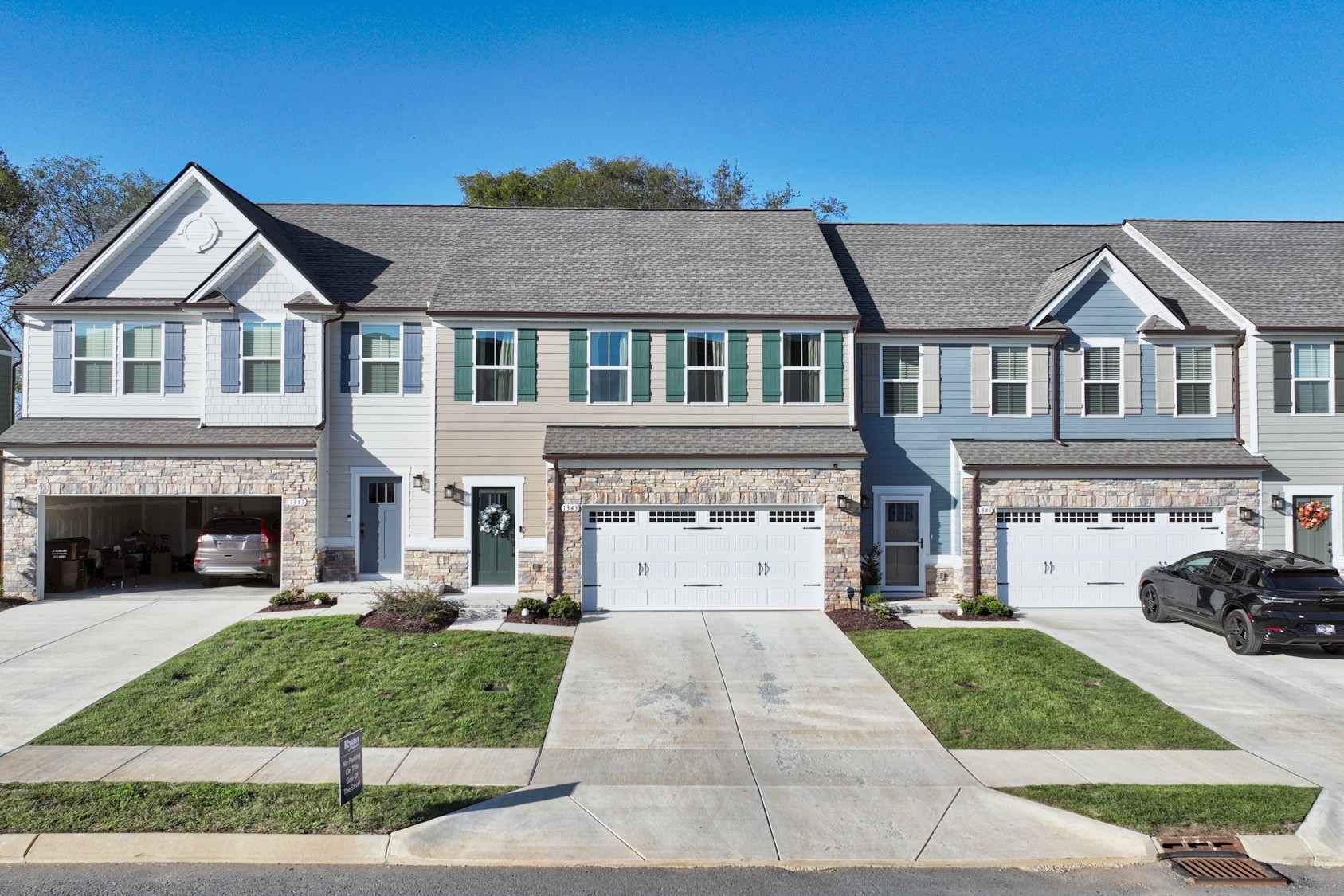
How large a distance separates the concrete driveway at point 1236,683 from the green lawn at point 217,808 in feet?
29.2

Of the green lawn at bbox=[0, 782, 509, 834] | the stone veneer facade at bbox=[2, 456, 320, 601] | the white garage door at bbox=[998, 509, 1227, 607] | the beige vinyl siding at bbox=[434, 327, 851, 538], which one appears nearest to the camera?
the green lawn at bbox=[0, 782, 509, 834]

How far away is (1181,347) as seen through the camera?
1767 centimetres

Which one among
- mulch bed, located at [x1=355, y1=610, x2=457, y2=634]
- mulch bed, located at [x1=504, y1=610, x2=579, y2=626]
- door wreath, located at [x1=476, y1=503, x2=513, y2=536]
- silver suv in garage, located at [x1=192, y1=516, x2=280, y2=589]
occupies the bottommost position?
mulch bed, located at [x1=504, y1=610, x2=579, y2=626]

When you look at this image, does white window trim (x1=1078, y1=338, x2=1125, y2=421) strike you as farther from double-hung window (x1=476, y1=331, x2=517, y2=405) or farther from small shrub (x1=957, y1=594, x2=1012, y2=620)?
double-hung window (x1=476, y1=331, x2=517, y2=405)

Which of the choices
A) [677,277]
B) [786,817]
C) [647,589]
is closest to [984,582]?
[647,589]

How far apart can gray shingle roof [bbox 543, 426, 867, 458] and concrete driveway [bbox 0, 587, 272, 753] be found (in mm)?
6949

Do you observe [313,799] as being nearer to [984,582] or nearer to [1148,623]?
[984,582]

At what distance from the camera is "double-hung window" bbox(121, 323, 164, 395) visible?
56.5ft

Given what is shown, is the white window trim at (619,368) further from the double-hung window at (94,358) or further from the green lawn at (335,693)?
the double-hung window at (94,358)

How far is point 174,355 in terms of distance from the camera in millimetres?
17188

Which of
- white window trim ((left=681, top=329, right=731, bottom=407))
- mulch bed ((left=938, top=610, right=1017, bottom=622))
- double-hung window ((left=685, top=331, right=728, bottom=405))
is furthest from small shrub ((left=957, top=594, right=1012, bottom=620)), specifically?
double-hung window ((left=685, top=331, right=728, bottom=405))

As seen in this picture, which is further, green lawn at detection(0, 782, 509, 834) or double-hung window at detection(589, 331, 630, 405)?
double-hung window at detection(589, 331, 630, 405)

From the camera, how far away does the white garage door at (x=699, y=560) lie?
15.8 metres

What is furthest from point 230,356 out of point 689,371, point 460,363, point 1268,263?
point 1268,263
